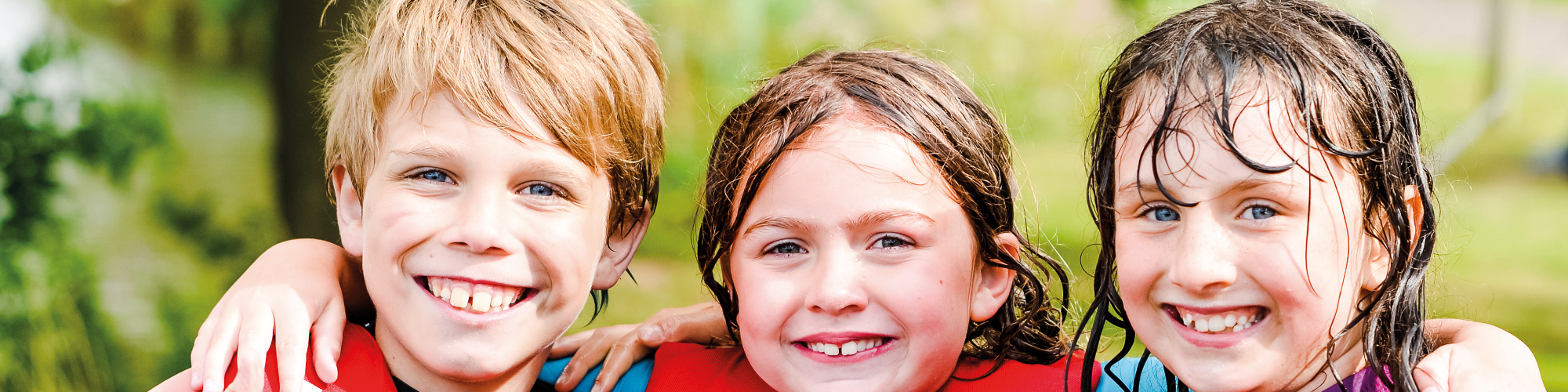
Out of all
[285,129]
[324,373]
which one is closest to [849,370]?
[324,373]

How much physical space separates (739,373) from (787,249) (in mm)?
349

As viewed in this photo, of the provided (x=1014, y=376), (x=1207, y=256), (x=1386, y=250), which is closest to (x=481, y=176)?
(x=1014, y=376)

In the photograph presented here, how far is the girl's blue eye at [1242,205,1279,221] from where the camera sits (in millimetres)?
1600

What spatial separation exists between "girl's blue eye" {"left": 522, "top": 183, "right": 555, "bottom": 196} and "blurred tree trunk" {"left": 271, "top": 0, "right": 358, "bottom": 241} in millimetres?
2161

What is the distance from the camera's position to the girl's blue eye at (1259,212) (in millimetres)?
1600

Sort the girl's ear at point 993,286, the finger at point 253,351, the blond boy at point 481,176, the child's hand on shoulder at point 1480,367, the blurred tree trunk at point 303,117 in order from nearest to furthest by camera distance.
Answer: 1. the child's hand on shoulder at point 1480,367
2. the finger at point 253,351
3. the blond boy at point 481,176
4. the girl's ear at point 993,286
5. the blurred tree trunk at point 303,117

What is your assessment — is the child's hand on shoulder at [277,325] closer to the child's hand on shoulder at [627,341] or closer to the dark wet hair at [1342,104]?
the child's hand on shoulder at [627,341]

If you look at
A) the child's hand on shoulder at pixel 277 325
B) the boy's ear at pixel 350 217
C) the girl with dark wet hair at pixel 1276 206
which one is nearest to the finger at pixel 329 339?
the child's hand on shoulder at pixel 277 325

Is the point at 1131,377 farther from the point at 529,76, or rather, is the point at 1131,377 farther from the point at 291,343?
the point at 291,343

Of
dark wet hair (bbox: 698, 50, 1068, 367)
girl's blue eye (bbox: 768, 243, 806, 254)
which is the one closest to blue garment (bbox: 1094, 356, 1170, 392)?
dark wet hair (bbox: 698, 50, 1068, 367)

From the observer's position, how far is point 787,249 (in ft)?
6.57

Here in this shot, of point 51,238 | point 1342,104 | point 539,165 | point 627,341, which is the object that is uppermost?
point 1342,104

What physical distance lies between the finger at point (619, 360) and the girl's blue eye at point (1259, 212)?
127 cm

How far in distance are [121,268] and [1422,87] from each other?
5.82 metres
